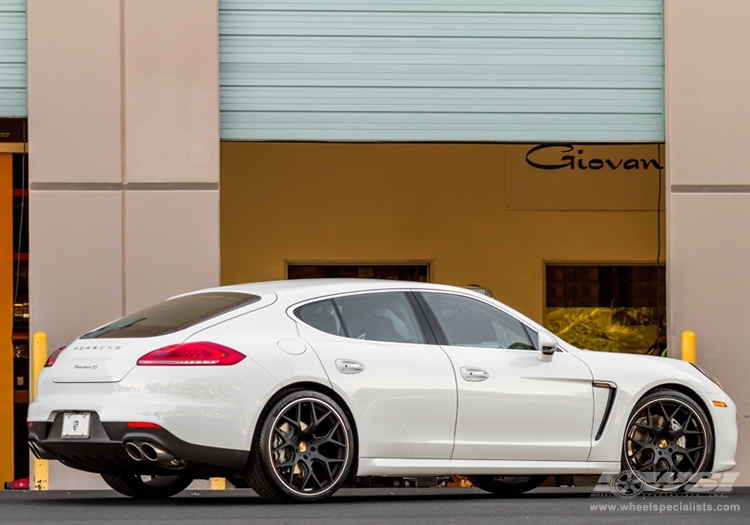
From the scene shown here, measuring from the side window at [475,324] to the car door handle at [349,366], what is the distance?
2.50 ft

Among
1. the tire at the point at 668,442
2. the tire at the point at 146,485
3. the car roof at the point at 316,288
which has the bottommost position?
the tire at the point at 146,485

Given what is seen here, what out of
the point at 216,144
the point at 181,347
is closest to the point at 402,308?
the point at 181,347

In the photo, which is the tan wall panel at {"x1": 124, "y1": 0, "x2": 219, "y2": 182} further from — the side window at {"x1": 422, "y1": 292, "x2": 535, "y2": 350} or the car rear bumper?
the car rear bumper

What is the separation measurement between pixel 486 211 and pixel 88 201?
24.1 feet

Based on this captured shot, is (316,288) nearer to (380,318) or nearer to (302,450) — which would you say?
(380,318)

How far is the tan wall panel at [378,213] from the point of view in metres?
17.0

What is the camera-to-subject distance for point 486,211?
56.4ft

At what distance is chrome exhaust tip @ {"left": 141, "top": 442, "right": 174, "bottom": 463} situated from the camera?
7297mm

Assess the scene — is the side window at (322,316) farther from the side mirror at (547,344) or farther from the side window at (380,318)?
the side mirror at (547,344)

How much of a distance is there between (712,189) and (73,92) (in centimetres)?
540

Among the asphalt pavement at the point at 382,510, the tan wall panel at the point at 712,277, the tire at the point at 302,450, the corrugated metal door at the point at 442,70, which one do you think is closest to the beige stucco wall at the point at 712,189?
the tan wall panel at the point at 712,277

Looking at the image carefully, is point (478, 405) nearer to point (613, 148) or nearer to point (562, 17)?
point (562, 17)

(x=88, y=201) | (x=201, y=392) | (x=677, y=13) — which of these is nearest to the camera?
(x=201, y=392)

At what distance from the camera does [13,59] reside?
1108cm
